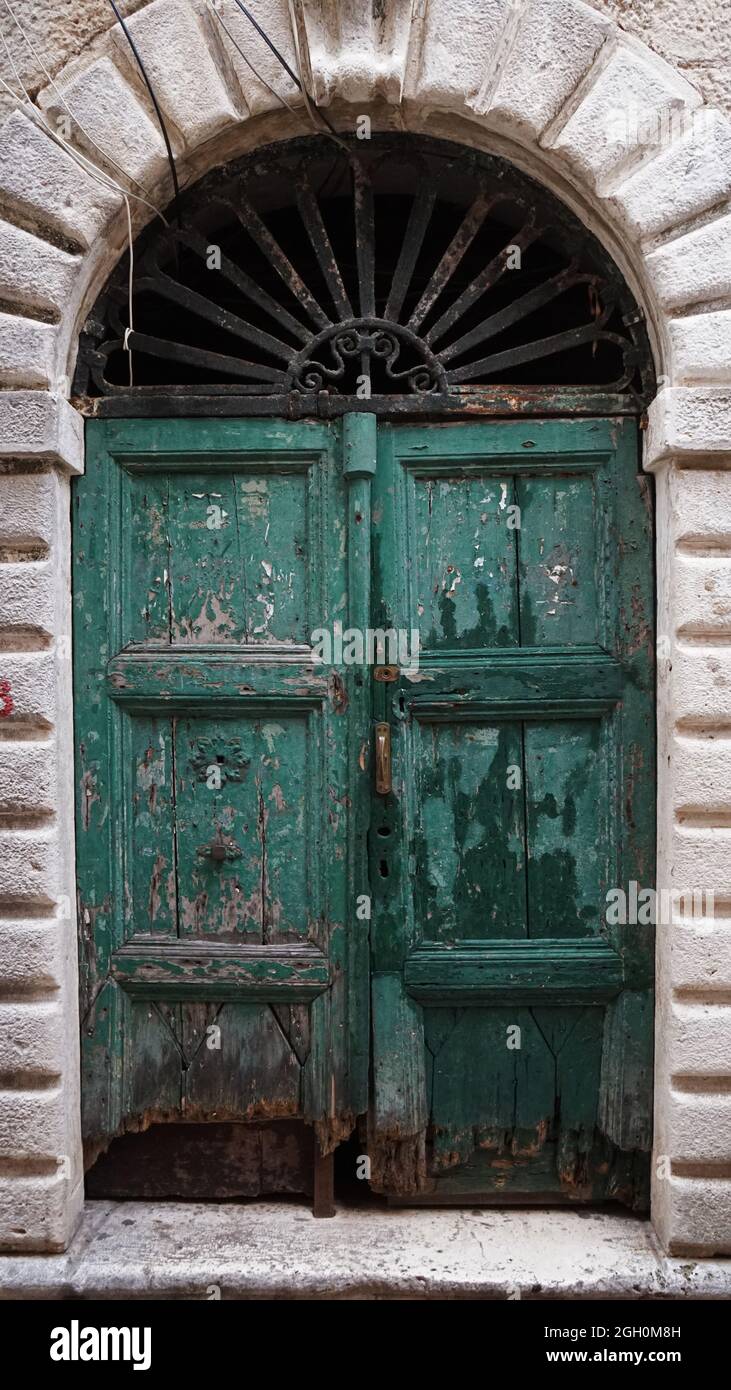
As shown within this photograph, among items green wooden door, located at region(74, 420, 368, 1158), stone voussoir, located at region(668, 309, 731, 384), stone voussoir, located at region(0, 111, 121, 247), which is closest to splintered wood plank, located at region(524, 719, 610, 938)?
green wooden door, located at region(74, 420, 368, 1158)

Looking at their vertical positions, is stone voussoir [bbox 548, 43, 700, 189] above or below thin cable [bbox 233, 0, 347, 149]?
below

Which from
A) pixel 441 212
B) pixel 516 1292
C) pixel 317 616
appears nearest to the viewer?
pixel 516 1292

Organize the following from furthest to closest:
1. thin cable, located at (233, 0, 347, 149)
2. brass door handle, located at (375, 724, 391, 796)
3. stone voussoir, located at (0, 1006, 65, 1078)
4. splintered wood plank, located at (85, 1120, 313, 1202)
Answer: splintered wood plank, located at (85, 1120, 313, 1202), brass door handle, located at (375, 724, 391, 796), stone voussoir, located at (0, 1006, 65, 1078), thin cable, located at (233, 0, 347, 149)

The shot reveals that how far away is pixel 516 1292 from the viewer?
2760 millimetres

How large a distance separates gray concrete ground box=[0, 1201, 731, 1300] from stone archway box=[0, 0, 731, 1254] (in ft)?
0.35

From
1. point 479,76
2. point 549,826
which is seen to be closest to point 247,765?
point 549,826

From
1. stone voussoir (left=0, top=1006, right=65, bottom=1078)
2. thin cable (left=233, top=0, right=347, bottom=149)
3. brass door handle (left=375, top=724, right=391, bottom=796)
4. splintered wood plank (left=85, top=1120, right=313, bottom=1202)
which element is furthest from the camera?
splintered wood plank (left=85, top=1120, right=313, bottom=1202)

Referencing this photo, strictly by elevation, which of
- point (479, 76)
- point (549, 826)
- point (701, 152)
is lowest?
point (549, 826)

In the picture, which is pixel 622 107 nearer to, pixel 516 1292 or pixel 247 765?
pixel 247 765

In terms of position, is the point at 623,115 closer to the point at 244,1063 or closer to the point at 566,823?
the point at 566,823

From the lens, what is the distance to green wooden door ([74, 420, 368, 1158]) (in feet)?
9.89

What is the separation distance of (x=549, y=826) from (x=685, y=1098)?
0.91 metres

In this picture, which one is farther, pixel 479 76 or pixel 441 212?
pixel 441 212

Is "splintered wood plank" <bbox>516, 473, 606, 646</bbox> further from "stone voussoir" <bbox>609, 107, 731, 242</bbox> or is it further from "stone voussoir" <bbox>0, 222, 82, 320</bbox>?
"stone voussoir" <bbox>0, 222, 82, 320</bbox>
